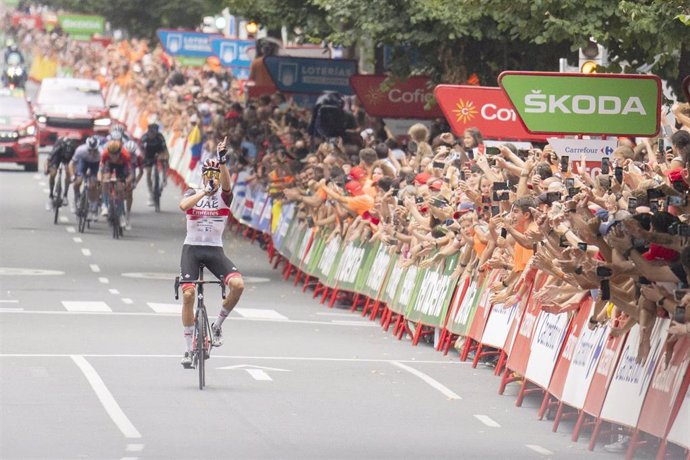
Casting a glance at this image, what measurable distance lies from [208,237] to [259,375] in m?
1.38

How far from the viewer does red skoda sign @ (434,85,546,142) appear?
23875mm

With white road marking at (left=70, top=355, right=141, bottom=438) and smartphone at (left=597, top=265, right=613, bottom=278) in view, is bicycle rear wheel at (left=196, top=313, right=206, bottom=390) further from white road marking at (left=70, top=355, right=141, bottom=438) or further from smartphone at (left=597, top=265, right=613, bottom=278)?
smartphone at (left=597, top=265, right=613, bottom=278)

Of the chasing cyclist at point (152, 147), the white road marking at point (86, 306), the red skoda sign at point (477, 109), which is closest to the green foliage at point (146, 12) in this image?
the chasing cyclist at point (152, 147)

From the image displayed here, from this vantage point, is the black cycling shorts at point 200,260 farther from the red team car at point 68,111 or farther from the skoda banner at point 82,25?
the skoda banner at point 82,25

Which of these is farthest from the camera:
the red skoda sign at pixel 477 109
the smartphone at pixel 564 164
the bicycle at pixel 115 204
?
the bicycle at pixel 115 204

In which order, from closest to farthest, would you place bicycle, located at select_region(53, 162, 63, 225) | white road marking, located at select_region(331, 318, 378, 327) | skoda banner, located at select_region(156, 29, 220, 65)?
white road marking, located at select_region(331, 318, 378, 327) → bicycle, located at select_region(53, 162, 63, 225) → skoda banner, located at select_region(156, 29, 220, 65)

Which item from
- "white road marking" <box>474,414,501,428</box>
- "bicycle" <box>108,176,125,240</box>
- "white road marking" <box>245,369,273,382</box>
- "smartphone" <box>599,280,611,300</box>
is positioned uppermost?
"smartphone" <box>599,280,611,300</box>

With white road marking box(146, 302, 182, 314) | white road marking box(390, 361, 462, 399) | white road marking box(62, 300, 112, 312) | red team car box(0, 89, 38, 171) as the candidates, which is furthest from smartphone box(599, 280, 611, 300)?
red team car box(0, 89, 38, 171)

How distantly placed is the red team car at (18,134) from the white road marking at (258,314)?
24.3m

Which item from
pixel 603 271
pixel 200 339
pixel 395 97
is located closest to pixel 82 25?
pixel 395 97

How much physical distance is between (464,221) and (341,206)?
595 cm

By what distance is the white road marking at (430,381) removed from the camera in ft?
58.5

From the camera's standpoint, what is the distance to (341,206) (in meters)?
26.6

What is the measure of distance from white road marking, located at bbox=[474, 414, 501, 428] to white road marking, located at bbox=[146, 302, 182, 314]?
9.18 meters
